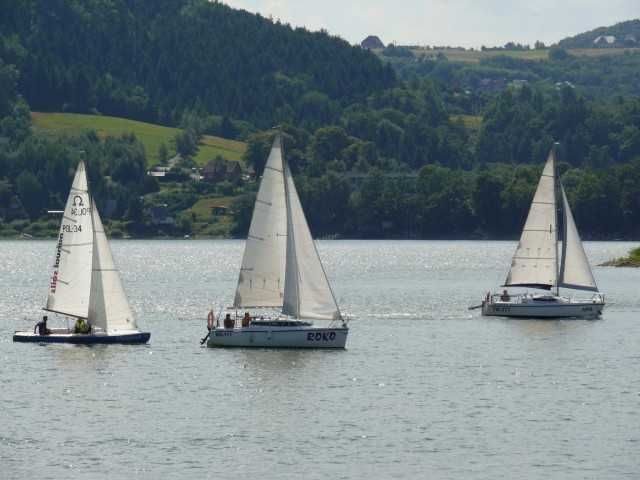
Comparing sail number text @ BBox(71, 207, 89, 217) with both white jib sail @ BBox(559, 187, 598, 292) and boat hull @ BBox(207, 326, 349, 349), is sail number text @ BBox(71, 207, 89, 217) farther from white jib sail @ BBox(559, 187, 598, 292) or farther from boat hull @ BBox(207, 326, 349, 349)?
white jib sail @ BBox(559, 187, 598, 292)

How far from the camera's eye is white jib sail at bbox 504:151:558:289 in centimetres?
11750

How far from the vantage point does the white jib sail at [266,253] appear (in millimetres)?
89375

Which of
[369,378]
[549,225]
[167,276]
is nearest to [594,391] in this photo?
[369,378]

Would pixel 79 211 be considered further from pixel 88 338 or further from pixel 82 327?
pixel 88 338

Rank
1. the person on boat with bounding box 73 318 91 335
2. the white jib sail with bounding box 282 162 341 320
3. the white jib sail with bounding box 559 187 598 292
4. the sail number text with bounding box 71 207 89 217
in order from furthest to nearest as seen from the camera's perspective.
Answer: the white jib sail with bounding box 559 187 598 292 < the person on boat with bounding box 73 318 91 335 < the sail number text with bounding box 71 207 89 217 < the white jib sail with bounding box 282 162 341 320

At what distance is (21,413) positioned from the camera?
7056 centimetres

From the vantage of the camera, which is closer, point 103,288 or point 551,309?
point 103,288

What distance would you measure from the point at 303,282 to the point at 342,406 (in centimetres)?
1718

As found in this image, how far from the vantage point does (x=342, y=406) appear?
72.6m

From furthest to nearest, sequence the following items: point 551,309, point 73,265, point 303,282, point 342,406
Result: 1. point 551,309
2. point 73,265
3. point 303,282
4. point 342,406

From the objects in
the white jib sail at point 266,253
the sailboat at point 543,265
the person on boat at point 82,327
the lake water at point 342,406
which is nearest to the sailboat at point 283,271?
the white jib sail at point 266,253

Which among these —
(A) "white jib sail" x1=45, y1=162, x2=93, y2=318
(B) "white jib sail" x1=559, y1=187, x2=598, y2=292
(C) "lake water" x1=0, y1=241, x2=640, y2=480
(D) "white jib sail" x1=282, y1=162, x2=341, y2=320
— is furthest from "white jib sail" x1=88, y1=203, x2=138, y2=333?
(B) "white jib sail" x1=559, y1=187, x2=598, y2=292

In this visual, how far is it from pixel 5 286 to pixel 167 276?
2646 centimetres

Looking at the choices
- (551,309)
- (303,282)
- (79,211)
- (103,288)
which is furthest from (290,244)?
(551,309)
